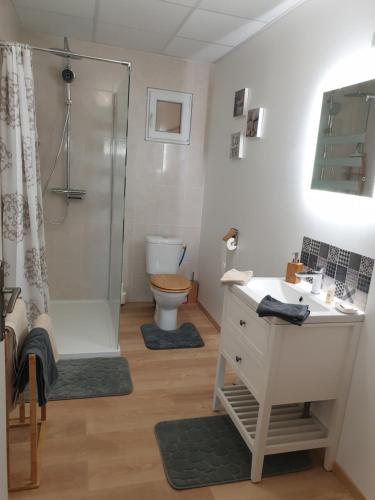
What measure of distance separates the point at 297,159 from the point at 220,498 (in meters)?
1.86

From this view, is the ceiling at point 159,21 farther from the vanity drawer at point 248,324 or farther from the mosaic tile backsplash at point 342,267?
the vanity drawer at point 248,324

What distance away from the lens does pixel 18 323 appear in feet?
5.69

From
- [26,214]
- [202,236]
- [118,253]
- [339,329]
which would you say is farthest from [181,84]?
[339,329]

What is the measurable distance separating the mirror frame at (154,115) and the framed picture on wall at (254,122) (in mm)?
1009

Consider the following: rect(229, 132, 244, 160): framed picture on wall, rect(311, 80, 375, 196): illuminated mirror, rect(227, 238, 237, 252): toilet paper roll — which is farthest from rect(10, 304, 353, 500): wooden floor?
rect(229, 132, 244, 160): framed picture on wall

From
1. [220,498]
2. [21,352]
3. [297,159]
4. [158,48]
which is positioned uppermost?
[158,48]

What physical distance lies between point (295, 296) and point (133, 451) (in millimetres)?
1189

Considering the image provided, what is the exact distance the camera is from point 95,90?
11.3ft

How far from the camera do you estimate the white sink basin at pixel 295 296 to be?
5.65 ft

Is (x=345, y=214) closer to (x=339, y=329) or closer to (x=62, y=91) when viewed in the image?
(x=339, y=329)

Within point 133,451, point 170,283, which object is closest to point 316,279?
point 133,451

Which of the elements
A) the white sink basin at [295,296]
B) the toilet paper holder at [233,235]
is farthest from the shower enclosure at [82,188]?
the white sink basin at [295,296]

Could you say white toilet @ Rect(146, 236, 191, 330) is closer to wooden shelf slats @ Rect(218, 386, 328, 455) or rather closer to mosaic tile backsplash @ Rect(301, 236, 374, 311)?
wooden shelf slats @ Rect(218, 386, 328, 455)

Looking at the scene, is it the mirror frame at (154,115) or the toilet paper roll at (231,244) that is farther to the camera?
the mirror frame at (154,115)
